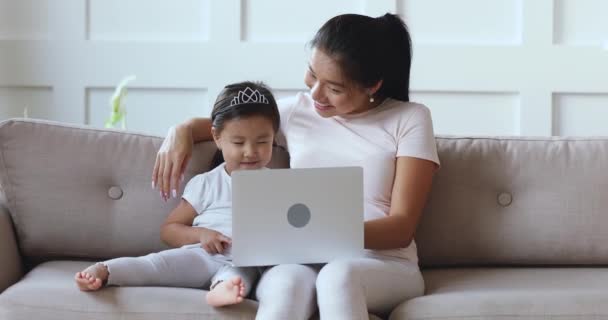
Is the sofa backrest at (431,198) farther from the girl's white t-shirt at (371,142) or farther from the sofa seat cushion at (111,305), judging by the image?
the sofa seat cushion at (111,305)

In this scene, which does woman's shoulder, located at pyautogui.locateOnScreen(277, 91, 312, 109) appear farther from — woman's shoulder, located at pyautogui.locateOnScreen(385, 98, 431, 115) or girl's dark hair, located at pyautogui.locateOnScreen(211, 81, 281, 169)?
woman's shoulder, located at pyautogui.locateOnScreen(385, 98, 431, 115)

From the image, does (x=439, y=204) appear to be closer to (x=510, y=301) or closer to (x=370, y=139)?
(x=370, y=139)

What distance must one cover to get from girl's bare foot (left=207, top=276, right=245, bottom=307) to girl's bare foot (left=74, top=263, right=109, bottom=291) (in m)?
0.20

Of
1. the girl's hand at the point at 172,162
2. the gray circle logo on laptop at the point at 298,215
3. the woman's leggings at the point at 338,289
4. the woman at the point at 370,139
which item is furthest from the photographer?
the girl's hand at the point at 172,162

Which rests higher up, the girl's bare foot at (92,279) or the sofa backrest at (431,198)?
the sofa backrest at (431,198)

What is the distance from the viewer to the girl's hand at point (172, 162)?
1864mm

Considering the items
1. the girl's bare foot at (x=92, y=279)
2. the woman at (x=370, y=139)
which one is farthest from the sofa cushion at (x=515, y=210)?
the girl's bare foot at (x=92, y=279)

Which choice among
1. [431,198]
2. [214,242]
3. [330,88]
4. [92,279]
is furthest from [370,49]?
[92,279]

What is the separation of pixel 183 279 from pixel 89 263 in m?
0.34

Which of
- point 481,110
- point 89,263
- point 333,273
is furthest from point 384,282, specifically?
point 481,110

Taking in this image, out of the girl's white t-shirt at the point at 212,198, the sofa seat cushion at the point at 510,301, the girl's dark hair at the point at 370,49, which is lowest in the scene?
the sofa seat cushion at the point at 510,301

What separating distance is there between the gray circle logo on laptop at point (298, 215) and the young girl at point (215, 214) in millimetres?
155

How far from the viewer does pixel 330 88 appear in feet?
5.83

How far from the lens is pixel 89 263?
6.31 ft
